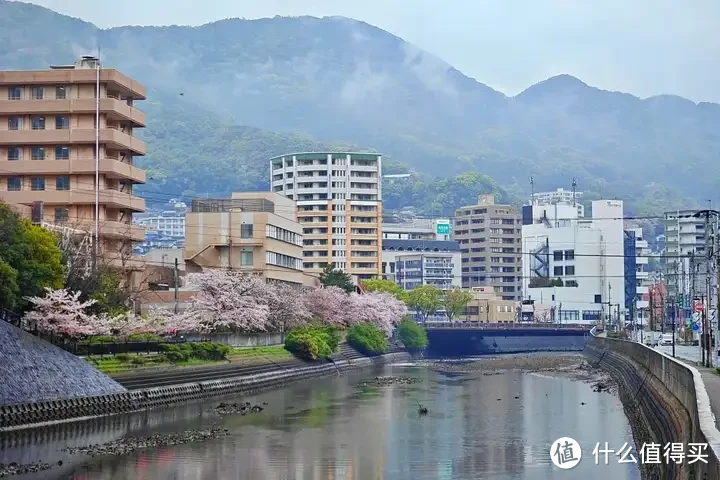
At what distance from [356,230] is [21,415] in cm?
13012

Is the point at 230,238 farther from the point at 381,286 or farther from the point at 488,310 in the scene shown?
the point at 488,310

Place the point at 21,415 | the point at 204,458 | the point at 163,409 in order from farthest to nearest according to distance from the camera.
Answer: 1. the point at 163,409
2. the point at 21,415
3. the point at 204,458

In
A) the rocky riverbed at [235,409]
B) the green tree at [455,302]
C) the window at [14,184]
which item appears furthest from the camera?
the green tree at [455,302]

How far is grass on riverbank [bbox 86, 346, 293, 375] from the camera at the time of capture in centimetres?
5778

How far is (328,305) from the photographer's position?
114812mm

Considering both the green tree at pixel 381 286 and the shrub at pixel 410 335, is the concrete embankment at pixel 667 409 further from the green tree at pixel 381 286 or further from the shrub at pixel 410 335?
the green tree at pixel 381 286

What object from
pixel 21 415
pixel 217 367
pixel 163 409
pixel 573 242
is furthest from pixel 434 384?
pixel 573 242

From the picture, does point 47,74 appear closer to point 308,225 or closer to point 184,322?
point 184,322

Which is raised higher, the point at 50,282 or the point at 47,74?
the point at 47,74

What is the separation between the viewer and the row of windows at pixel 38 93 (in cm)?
8407

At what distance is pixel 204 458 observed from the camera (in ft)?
133

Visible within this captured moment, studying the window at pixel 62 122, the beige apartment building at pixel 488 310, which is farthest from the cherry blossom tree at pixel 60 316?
the beige apartment building at pixel 488 310

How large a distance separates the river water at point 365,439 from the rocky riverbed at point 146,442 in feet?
2.37

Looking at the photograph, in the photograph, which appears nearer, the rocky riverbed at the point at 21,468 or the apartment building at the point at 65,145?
the rocky riverbed at the point at 21,468
